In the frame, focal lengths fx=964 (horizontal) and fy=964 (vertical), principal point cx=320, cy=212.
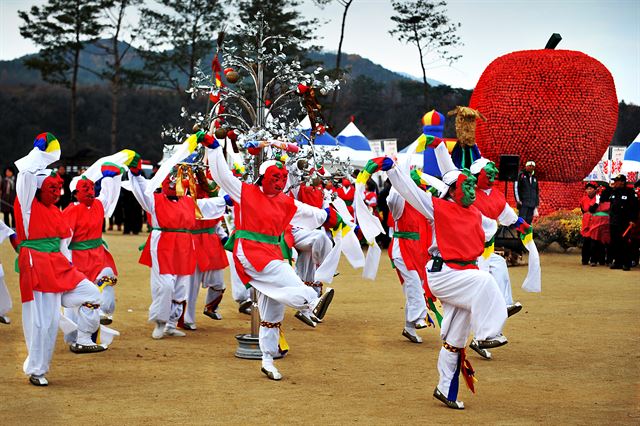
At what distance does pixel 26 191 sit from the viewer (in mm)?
7633

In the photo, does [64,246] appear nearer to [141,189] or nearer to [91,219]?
[91,219]

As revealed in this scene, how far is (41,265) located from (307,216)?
2.40 m

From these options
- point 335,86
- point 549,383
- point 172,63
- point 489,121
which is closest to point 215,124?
point 335,86

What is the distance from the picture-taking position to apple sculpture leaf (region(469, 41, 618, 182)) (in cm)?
2317

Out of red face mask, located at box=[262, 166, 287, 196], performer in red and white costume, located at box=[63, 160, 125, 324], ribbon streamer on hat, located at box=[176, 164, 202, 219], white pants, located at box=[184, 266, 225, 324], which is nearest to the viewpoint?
red face mask, located at box=[262, 166, 287, 196]

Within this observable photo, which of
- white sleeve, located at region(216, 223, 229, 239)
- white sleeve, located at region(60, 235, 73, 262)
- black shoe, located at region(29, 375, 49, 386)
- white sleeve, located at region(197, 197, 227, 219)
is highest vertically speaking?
white sleeve, located at region(197, 197, 227, 219)

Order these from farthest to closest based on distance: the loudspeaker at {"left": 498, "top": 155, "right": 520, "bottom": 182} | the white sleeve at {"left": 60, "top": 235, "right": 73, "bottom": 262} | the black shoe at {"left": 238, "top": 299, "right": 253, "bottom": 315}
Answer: the loudspeaker at {"left": 498, "top": 155, "right": 520, "bottom": 182}, the black shoe at {"left": 238, "top": 299, "right": 253, "bottom": 315}, the white sleeve at {"left": 60, "top": 235, "right": 73, "bottom": 262}

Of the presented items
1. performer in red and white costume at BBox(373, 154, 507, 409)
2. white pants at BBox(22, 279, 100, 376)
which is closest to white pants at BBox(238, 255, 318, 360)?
performer in red and white costume at BBox(373, 154, 507, 409)

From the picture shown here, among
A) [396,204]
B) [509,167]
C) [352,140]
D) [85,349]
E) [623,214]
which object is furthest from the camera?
[352,140]

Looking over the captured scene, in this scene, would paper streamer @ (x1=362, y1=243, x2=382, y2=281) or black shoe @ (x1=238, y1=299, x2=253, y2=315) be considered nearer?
paper streamer @ (x1=362, y1=243, x2=382, y2=281)

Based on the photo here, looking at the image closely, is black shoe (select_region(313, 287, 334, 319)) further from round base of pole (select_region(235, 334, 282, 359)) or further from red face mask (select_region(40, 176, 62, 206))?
red face mask (select_region(40, 176, 62, 206))

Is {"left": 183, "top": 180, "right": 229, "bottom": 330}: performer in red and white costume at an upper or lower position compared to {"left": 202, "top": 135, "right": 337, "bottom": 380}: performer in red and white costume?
lower

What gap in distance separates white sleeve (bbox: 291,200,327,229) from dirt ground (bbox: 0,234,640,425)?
1261mm

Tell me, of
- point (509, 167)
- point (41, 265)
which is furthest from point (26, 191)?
point (509, 167)
